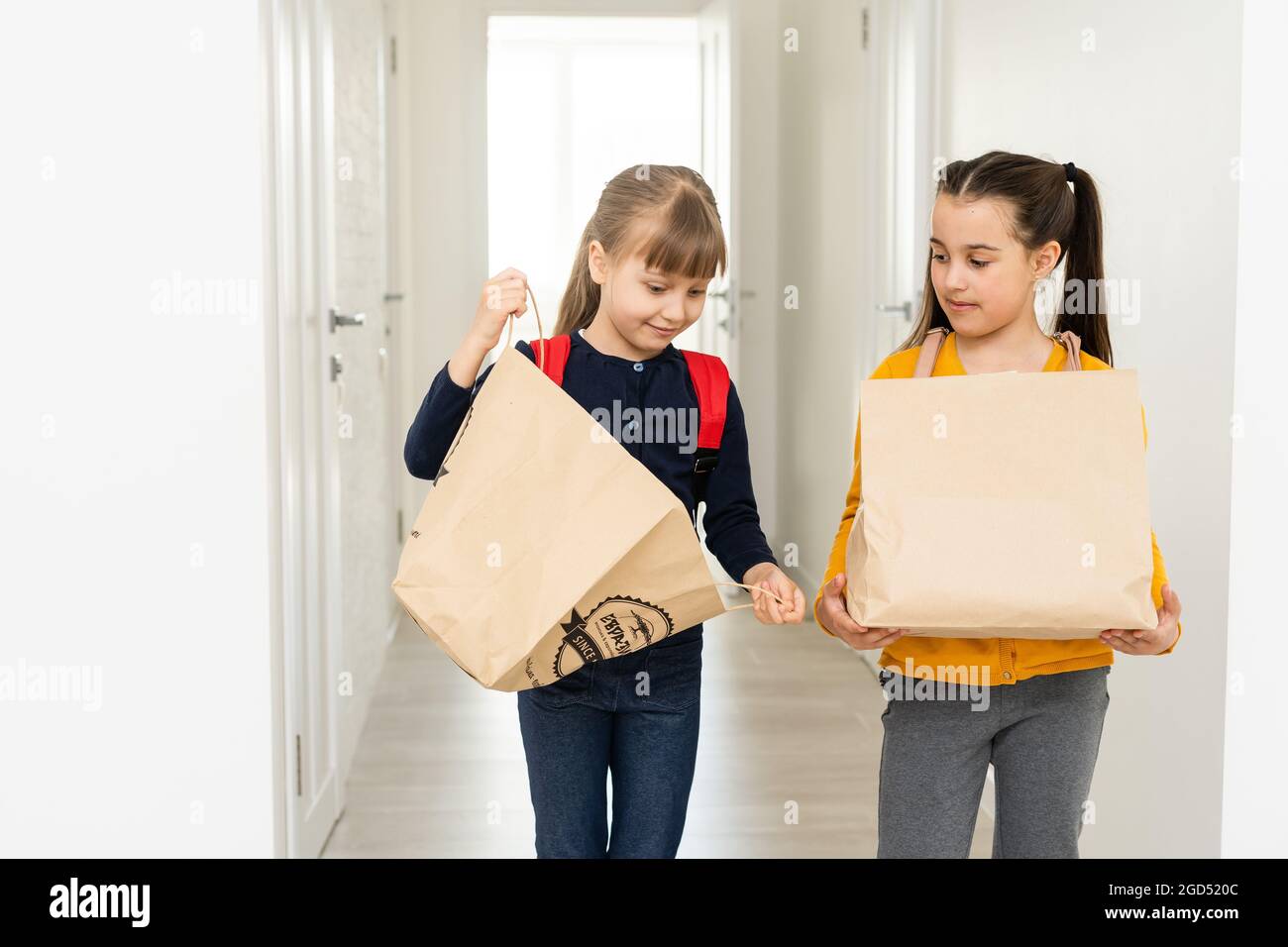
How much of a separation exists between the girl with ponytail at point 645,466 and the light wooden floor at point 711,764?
38.2 inches

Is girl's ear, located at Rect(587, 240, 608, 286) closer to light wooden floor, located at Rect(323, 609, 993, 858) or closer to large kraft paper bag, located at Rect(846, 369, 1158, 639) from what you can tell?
large kraft paper bag, located at Rect(846, 369, 1158, 639)

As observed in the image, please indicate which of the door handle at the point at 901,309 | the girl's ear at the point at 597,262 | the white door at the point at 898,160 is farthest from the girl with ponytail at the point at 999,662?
the door handle at the point at 901,309

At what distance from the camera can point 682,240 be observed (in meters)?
1.33

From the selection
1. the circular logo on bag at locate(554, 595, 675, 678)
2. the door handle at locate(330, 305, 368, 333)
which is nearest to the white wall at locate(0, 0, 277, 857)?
the door handle at locate(330, 305, 368, 333)

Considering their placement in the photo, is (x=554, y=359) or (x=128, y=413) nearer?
(x=554, y=359)

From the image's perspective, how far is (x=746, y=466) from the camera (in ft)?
4.76

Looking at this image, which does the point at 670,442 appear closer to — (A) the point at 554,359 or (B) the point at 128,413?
(A) the point at 554,359

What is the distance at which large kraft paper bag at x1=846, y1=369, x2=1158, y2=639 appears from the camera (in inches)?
47.4

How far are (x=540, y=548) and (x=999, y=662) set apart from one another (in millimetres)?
490

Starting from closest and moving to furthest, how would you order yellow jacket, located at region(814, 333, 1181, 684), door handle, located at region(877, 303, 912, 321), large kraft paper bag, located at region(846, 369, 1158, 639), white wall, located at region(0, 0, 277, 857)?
1. large kraft paper bag, located at region(846, 369, 1158, 639)
2. yellow jacket, located at region(814, 333, 1181, 684)
3. white wall, located at region(0, 0, 277, 857)
4. door handle, located at region(877, 303, 912, 321)

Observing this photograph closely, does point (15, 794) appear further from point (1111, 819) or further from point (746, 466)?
point (1111, 819)

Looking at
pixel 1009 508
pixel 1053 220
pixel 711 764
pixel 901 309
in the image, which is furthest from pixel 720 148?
pixel 1009 508

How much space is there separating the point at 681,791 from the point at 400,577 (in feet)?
1.35

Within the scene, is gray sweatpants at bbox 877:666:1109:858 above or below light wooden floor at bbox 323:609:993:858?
above
